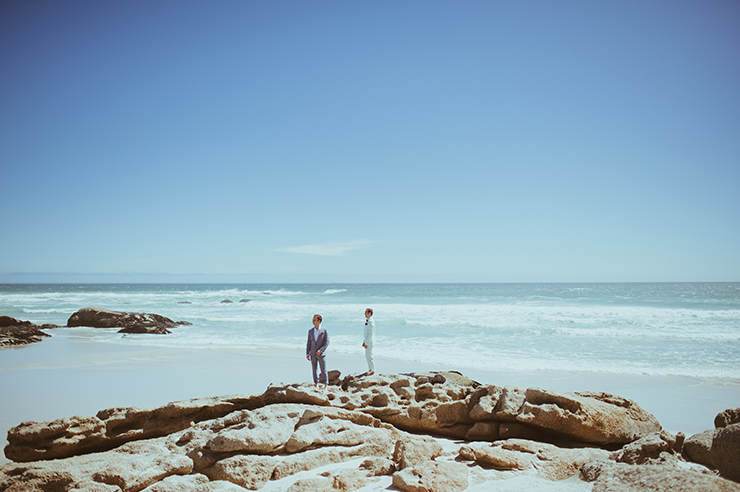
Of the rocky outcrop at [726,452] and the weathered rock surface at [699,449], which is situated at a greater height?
the rocky outcrop at [726,452]

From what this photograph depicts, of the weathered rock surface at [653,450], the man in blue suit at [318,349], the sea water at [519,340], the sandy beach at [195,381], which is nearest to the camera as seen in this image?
the weathered rock surface at [653,450]

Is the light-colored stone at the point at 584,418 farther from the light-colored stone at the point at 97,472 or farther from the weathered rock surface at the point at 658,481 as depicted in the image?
the light-colored stone at the point at 97,472

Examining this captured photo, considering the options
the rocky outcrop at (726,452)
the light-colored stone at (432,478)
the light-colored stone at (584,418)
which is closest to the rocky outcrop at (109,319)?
the light-colored stone at (584,418)

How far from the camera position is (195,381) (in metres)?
9.32

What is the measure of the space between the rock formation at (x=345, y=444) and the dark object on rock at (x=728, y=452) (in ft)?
1.03

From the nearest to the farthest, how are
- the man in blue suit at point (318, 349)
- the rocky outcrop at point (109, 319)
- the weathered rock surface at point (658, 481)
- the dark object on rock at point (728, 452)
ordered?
the weathered rock surface at point (658, 481)
the dark object on rock at point (728, 452)
the man in blue suit at point (318, 349)
the rocky outcrop at point (109, 319)

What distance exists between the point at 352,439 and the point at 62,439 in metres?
2.96

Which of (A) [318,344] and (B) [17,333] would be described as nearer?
(A) [318,344]

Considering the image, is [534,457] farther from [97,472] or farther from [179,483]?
[97,472]

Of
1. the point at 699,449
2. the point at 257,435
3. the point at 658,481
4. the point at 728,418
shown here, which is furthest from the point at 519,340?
the point at 658,481

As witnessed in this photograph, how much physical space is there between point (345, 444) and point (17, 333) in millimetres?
17287

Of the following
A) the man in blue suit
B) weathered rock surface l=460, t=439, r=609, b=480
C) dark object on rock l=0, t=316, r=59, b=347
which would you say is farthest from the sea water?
weathered rock surface l=460, t=439, r=609, b=480

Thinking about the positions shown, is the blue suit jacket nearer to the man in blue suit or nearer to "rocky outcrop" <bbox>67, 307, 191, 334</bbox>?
the man in blue suit

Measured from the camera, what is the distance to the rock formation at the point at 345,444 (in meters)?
3.57
